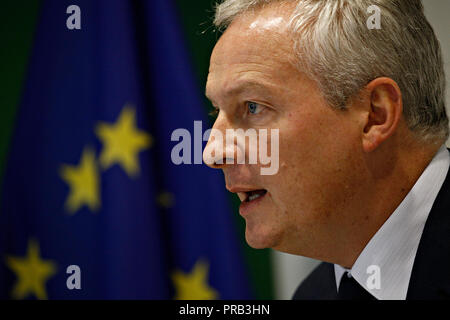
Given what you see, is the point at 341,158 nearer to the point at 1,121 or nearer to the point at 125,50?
the point at 125,50

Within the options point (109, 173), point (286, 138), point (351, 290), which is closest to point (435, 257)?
point (351, 290)

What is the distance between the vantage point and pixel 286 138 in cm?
85

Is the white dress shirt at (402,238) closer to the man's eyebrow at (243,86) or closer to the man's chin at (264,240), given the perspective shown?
the man's chin at (264,240)

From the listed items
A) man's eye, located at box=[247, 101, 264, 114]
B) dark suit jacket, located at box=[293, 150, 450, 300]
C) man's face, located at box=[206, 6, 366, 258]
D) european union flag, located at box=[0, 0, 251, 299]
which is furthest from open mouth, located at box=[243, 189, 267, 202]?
european union flag, located at box=[0, 0, 251, 299]

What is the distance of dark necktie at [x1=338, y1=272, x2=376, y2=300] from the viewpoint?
2.97ft

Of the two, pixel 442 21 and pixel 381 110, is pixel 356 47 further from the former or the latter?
pixel 442 21

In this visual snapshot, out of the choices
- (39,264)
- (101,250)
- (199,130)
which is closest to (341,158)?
(199,130)

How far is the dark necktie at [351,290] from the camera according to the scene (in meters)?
0.90

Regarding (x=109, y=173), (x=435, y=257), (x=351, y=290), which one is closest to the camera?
(x=435, y=257)

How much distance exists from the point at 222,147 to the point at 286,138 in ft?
0.36

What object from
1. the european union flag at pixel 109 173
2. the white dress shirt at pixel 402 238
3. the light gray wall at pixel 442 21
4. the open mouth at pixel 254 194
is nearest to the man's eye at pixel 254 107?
the open mouth at pixel 254 194

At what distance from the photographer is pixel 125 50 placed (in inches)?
65.2

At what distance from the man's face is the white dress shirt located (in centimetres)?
8

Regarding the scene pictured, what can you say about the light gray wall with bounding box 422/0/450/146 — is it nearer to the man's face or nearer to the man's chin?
the man's face
